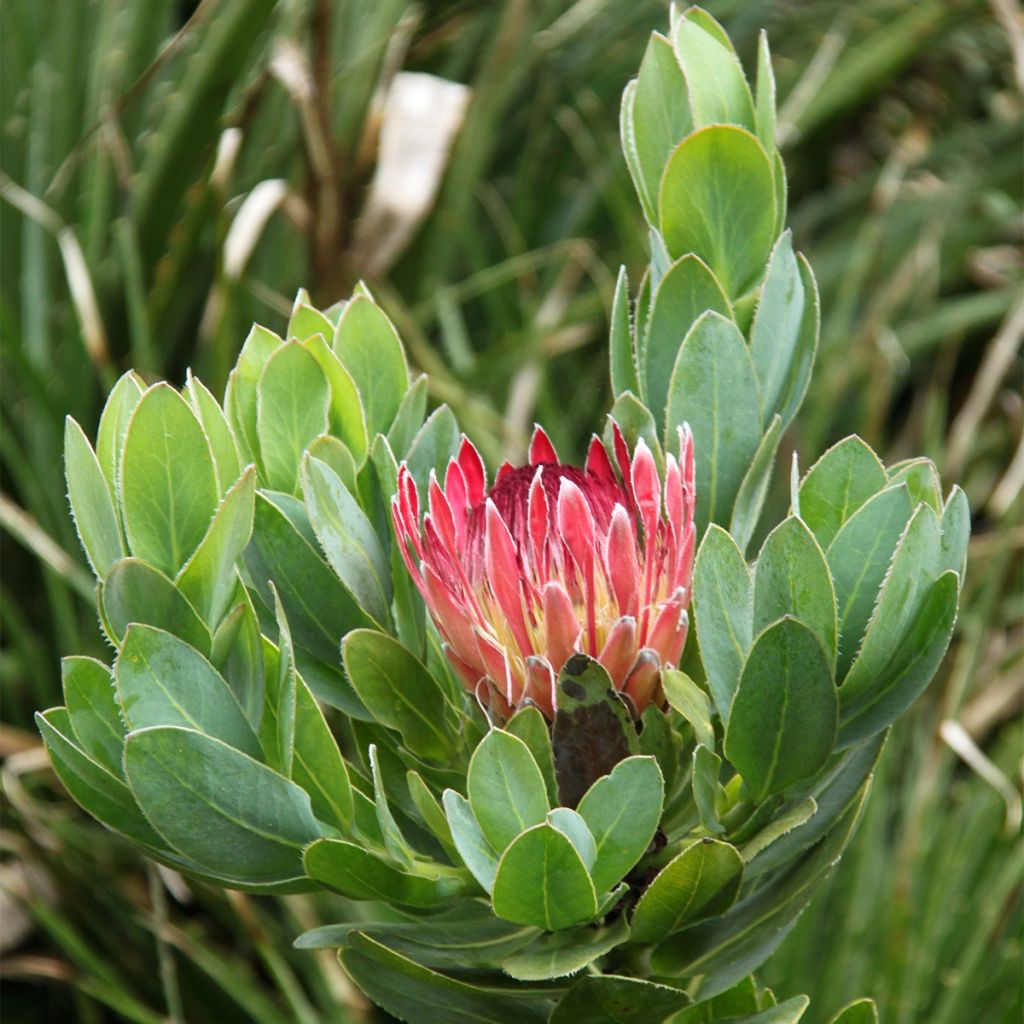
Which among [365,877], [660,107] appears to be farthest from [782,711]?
[660,107]

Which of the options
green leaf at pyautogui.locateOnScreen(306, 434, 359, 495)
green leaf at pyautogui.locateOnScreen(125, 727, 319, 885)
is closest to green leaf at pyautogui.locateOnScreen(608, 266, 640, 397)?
green leaf at pyautogui.locateOnScreen(306, 434, 359, 495)

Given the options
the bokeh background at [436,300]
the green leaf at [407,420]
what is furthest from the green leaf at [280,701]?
the bokeh background at [436,300]

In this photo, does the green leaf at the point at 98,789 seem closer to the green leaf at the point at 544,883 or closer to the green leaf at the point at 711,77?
the green leaf at the point at 544,883

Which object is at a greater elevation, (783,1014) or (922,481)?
(922,481)

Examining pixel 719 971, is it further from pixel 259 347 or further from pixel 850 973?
pixel 850 973

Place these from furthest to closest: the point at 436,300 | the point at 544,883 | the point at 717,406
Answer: the point at 436,300 < the point at 717,406 < the point at 544,883

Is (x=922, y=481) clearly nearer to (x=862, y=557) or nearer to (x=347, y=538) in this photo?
(x=862, y=557)
